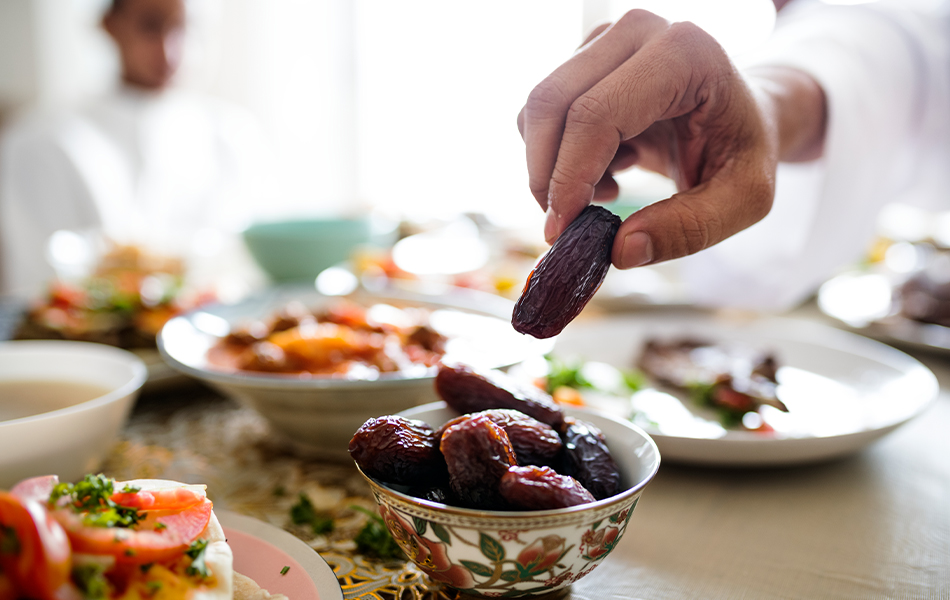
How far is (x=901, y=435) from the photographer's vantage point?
1.26 metres

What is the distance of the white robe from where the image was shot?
13.3 ft

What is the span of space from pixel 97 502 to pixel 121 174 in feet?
15.7

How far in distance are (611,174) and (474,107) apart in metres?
7.01

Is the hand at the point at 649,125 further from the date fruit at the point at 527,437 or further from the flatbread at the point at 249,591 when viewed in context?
the flatbread at the point at 249,591

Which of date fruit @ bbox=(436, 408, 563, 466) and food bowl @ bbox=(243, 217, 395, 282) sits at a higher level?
date fruit @ bbox=(436, 408, 563, 466)

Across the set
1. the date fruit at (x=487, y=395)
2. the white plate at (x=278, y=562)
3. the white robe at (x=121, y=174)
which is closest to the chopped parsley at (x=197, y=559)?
the white plate at (x=278, y=562)

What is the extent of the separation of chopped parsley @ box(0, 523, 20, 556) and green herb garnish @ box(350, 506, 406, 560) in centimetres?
39

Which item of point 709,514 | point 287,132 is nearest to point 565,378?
point 709,514

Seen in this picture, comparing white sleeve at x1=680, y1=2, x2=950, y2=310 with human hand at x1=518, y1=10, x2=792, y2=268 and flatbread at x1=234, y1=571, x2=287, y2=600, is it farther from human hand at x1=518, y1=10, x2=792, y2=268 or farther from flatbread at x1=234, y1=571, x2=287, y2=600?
flatbread at x1=234, y1=571, x2=287, y2=600

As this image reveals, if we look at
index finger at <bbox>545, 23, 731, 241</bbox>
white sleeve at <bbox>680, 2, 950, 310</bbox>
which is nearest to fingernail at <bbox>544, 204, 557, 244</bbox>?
index finger at <bbox>545, 23, 731, 241</bbox>

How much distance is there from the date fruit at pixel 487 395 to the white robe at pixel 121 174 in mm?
2885

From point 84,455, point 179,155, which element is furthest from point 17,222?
point 84,455

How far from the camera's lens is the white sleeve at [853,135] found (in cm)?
138

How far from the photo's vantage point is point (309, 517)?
2.98 ft
